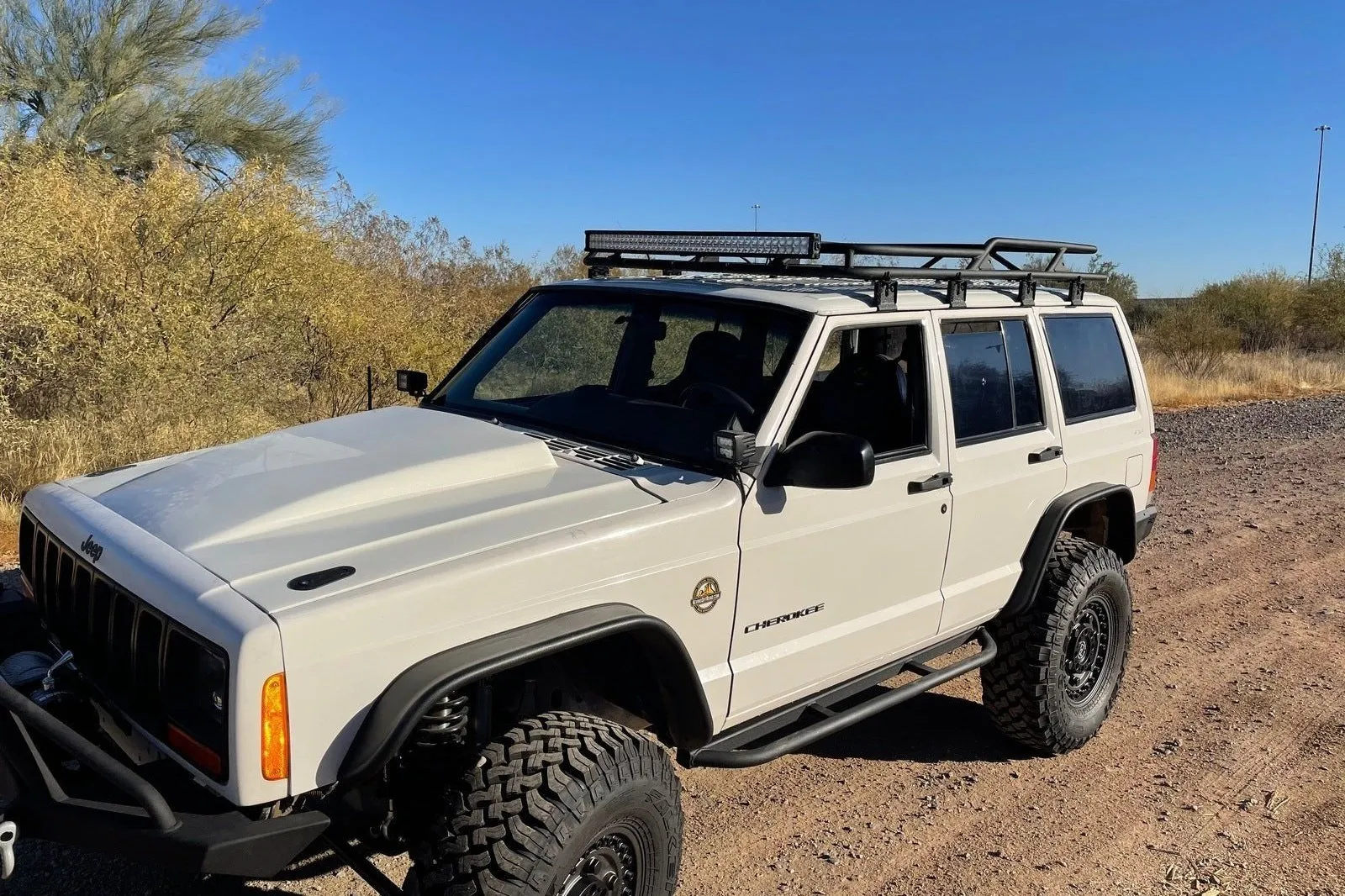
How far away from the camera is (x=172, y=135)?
15.1 metres

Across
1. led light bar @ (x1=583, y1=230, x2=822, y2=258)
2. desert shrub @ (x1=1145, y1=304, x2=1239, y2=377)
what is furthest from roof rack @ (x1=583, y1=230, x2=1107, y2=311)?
desert shrub @ (x1=1145, y1=304, x2=1239, y2=377)

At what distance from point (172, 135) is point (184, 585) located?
1511 centimetres

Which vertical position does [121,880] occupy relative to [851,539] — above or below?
below

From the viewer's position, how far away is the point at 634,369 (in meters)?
3.85

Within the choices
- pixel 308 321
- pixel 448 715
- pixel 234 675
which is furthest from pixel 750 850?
pixel 308 321

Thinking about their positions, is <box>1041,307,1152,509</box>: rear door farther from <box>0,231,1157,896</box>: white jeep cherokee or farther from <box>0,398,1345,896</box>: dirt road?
<box>0,398,1345,896</box>: dirt road

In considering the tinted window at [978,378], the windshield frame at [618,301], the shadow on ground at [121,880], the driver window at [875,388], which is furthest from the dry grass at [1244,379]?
the shadow on ground at [121,880]

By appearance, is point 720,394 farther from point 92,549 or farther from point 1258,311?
point 1258,311

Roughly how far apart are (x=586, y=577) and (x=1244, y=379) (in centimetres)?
2249

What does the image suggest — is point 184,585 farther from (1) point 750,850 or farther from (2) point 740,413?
(1) point 750,850

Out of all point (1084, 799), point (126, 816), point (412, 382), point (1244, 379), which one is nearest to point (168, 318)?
point (412, 382)

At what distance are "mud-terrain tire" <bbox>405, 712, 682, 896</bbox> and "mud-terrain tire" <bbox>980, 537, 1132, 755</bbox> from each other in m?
2.02

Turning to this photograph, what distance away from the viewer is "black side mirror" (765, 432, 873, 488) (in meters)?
2.91

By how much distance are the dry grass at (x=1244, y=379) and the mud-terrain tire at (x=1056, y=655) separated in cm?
1358
